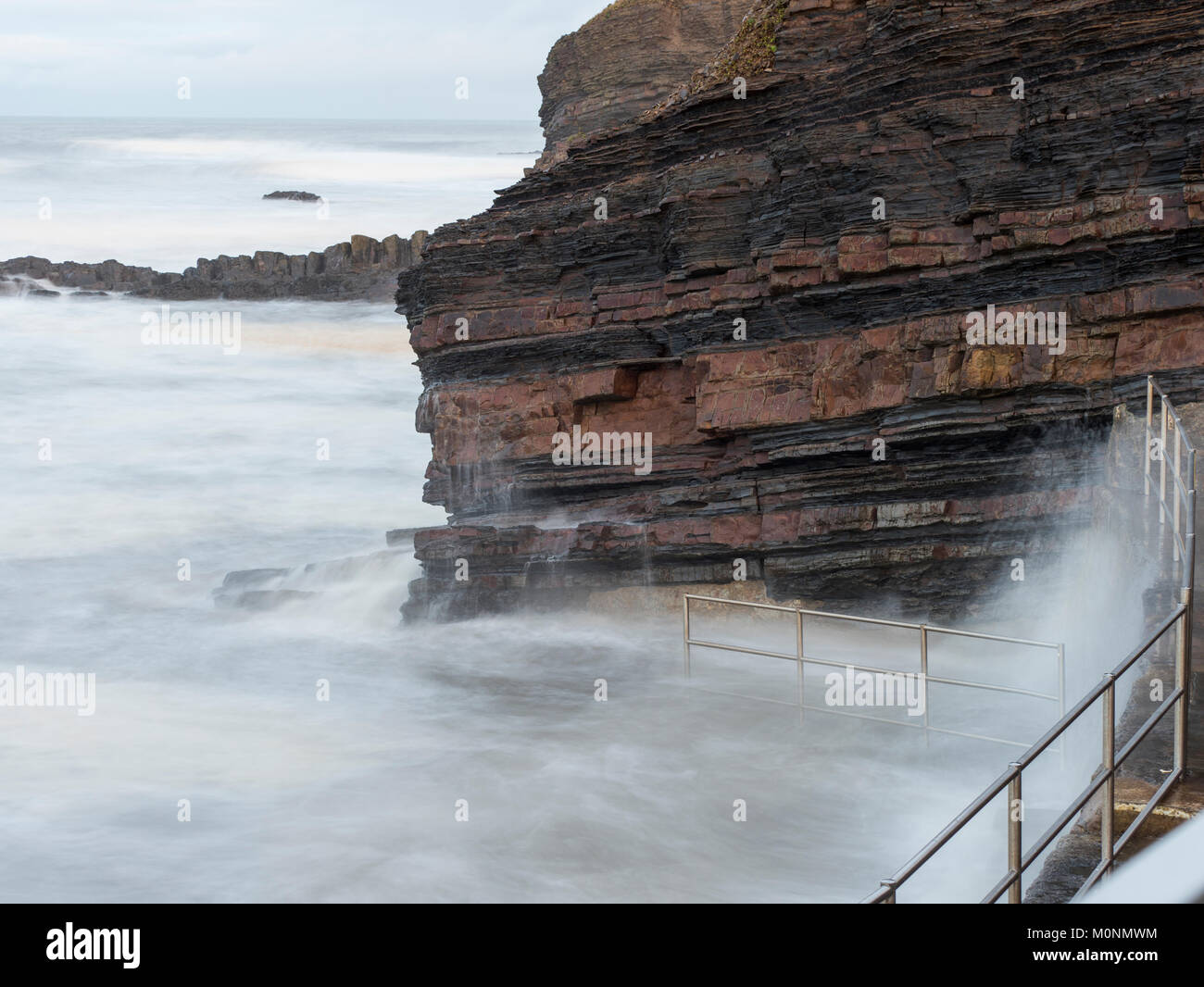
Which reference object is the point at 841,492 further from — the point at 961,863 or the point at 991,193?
the point at 961,863

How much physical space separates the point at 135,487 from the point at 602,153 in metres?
18.3

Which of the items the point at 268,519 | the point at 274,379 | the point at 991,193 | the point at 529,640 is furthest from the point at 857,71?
the point at 274,379

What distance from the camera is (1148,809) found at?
533 cm

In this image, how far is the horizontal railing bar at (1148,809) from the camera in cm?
512

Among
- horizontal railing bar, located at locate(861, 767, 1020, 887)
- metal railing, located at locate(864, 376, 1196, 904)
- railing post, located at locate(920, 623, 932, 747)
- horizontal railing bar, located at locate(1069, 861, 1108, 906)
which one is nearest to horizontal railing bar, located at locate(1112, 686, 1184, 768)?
metal railing, located at locate(864, 376, 1196, 904)

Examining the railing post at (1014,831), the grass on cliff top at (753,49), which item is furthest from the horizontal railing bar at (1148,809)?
the grass on cliff top at (753,49)

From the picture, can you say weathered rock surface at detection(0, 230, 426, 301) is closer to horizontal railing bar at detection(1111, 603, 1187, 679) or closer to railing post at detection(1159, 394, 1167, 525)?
railing post at detection(1159, 394, 1167, 525)

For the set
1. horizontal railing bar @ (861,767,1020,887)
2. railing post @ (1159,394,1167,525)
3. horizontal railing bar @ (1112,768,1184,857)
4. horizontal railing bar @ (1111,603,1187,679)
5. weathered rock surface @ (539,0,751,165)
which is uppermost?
weathered rock surface @ (539,0,751,165)

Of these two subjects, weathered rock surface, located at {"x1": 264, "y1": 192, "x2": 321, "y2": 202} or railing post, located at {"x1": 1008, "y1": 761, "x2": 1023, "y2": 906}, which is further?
weathered rock surface, located at {"x1": 264, "y1": 192, "x2": 321, "y2": 202}

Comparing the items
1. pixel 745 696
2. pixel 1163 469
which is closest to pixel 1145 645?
pixel 1163 469

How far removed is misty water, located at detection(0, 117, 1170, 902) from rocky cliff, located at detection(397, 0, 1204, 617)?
104cm

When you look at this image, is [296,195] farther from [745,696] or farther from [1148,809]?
[1148,809]

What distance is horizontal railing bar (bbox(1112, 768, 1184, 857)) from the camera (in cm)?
512

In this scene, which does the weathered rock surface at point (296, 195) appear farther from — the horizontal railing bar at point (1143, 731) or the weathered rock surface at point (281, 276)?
the horizontal railing bar at point (1143, 731)
